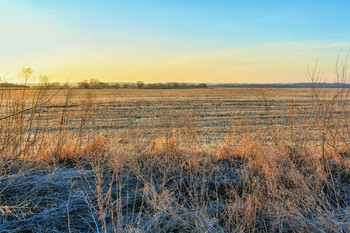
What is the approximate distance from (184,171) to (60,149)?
2567mm

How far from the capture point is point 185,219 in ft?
10.5

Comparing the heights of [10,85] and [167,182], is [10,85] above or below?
above

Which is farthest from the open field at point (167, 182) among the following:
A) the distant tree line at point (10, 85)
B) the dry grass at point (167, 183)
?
the distant tree line at point (10, 85)

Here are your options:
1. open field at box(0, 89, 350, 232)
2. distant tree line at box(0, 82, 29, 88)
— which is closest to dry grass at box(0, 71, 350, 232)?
open field at box(0, 89, 350, 232)

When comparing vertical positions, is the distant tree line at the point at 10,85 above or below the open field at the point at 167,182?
above

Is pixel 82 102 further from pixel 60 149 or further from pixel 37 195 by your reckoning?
pixel 37 195

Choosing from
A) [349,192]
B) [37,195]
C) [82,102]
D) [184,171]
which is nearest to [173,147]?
[184,171]

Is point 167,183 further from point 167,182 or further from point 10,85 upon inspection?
point 10,85

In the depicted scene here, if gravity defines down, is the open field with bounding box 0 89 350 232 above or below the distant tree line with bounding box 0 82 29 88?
below

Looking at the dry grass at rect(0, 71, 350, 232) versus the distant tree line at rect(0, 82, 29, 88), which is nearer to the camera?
the dry grass at rect(0, 71, 350, 232)

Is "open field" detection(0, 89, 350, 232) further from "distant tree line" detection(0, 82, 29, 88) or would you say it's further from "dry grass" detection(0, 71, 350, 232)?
"distant tree line" detection(0, 82, 29, 88)

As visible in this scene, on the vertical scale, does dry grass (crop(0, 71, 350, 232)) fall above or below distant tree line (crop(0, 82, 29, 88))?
below

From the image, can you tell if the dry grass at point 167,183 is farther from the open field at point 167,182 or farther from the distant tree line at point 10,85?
the distant tree line at point 10,85

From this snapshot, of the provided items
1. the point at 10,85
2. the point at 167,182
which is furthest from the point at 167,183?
the point at 10,85
